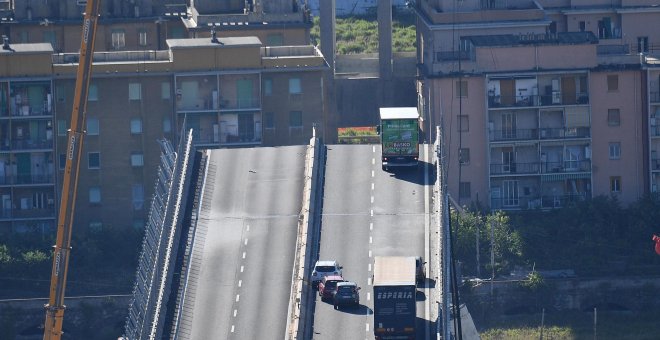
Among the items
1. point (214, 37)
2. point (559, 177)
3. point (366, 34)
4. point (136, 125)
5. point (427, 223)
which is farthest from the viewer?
point (366, 34)

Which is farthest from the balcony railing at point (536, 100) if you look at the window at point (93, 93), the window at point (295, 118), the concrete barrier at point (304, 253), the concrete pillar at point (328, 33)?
the window at point (93, 93)

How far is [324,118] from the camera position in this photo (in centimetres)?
12169

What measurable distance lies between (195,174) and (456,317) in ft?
40.8

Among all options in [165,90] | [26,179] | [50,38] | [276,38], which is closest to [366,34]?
[276,38]

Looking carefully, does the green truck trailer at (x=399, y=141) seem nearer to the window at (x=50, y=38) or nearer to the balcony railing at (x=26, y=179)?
the balcony railing at (x=26, y=179)

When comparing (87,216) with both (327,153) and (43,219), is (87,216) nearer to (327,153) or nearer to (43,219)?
(43,219)

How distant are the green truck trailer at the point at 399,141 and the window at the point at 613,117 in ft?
57.1

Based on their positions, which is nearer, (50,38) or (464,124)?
(464,124)

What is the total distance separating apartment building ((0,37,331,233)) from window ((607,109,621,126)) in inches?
511

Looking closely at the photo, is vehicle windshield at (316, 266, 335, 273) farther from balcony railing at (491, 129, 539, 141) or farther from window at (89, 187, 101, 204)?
balcony railing at (491, 129, 539, 141)

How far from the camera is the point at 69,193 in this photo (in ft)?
292

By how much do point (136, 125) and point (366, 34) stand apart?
35.7m

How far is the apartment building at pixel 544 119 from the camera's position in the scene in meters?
121

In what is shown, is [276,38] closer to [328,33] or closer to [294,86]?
[328,33]
